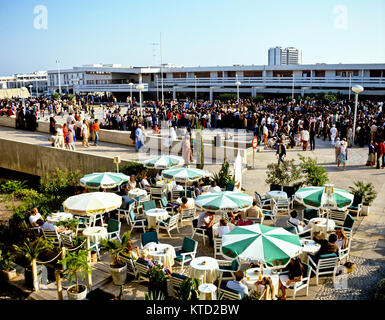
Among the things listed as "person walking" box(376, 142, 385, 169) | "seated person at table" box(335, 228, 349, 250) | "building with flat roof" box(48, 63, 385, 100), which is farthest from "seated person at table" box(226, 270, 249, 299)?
"building with flat roof" box(48, 63, 385, 100)

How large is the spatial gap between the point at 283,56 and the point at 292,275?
67.9m

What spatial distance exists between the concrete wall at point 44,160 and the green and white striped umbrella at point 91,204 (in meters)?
5.86

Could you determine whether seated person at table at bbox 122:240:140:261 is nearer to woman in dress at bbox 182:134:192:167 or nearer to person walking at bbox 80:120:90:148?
woman in dress at bbox 182:134:192:167

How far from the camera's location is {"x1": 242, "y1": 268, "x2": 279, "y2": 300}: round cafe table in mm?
6016

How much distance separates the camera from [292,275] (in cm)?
647

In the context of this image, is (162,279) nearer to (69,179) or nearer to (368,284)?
(368,284)

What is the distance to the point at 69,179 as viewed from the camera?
13859mm

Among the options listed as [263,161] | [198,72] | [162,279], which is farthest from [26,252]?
[198,72]

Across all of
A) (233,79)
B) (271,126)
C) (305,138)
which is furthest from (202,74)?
(305,138)


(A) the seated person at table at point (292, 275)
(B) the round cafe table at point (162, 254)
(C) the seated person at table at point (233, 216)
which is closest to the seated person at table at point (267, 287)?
(A) the seated person at table at point (292, 275)

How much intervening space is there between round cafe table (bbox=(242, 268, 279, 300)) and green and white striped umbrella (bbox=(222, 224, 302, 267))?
369mm

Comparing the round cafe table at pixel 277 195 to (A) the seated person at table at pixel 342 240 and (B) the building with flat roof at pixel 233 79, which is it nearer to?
(A) the seated person at table at pixel 342 240

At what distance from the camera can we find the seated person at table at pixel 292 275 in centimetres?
639

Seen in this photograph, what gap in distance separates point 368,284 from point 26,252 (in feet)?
21.0
